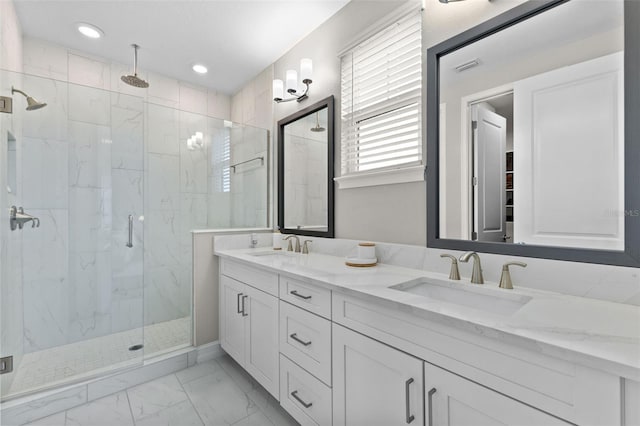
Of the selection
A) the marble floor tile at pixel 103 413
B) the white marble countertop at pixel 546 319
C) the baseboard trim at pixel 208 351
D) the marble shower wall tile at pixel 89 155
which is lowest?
the marble floor tile at pixel 103 413

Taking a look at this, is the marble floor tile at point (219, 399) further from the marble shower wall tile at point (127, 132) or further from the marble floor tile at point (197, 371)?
the marble shower wall tile at point (127, 132)

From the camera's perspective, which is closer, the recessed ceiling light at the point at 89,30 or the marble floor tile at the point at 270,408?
the marble floor tile at the point at 270,408

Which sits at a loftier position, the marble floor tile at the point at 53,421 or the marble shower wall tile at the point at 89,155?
the marble shower wall tile at the point at 89,155

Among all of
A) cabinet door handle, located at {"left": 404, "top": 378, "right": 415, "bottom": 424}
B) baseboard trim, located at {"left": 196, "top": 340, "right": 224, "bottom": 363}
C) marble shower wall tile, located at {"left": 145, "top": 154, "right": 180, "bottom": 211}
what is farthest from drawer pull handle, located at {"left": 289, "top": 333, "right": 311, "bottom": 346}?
marble shower wall tile, located at {"left": 145, "top": 154, "right": 180, "bottom": 211}

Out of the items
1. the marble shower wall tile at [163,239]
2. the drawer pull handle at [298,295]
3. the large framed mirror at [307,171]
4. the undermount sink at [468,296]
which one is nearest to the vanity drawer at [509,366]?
the undermount sink at [468,296]

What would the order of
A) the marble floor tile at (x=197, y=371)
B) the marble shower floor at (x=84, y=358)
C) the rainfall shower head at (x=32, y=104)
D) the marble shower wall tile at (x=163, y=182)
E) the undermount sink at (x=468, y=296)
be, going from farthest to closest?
the marble shower wall tile at (x=163, y=182), the marble floor tile at (x=197, y=371), the rainfall shower head at (x=32, y=104), the marble shower floor at (x=84, y=358), the undermount sink at (x=468, y=296)

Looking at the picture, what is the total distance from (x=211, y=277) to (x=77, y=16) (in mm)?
2084

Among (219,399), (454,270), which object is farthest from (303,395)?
(454,270)

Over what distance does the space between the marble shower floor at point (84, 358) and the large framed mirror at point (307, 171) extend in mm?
1288

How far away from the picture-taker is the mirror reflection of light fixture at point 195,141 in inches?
103

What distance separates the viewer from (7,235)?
68.1 inches

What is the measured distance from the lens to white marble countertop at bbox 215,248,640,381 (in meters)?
0.61

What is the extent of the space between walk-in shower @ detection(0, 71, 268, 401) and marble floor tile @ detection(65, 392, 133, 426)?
19cm

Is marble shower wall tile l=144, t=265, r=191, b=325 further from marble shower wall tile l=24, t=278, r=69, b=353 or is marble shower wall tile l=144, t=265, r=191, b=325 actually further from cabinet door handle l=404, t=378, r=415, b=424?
cabinet door handle l=404, t=378, r=415, b=424
